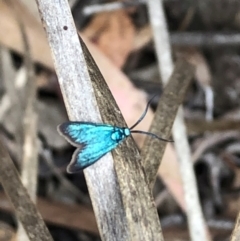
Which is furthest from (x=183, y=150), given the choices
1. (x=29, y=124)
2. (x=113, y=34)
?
(x=113, y=34)

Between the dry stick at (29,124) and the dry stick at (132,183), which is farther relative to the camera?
the dry stick at (29,124)

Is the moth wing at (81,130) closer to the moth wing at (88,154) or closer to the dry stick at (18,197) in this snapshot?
the moth wing at (88,154)

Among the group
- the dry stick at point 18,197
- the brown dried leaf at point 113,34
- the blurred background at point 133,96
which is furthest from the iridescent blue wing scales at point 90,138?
the brown dried leaf at point 113,34

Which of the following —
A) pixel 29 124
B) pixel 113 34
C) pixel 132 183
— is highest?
pixel 113 34

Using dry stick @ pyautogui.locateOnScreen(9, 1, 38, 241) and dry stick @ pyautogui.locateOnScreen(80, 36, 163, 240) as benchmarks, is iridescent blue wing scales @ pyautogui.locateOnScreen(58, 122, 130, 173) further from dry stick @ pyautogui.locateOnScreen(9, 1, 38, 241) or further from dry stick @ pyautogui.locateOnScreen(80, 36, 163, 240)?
dry stick @ pyautogui.locateOnScreen(9, 1, 38, 241)

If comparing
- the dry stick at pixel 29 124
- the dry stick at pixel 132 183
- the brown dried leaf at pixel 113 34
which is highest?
the brown dried leaf at pixel 113 34

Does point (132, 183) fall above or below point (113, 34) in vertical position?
below

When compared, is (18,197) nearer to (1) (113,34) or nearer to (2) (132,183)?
(2) (132,183)

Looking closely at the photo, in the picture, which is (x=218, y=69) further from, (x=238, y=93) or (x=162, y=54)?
(x=162, y=54)
